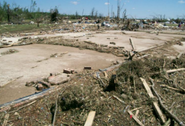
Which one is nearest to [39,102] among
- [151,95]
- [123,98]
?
[123,98]

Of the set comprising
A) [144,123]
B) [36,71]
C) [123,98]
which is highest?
[36,71]

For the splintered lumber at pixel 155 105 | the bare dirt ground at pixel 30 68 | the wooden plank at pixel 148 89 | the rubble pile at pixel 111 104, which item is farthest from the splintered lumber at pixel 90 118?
the bare dirt ground at pixel 30 68

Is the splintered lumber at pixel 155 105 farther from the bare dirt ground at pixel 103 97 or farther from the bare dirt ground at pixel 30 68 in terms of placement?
the bare dirt ground at pixel 30 68

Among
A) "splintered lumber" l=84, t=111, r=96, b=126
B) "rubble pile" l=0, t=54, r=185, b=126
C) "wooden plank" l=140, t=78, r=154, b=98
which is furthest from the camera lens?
"wooden plank" l=140, t=78, r=154, b=98

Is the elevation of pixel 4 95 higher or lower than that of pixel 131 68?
lower

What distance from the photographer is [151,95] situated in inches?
112

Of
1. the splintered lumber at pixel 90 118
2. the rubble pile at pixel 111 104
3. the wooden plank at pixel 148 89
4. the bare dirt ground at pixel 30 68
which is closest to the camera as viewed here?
the splintered lumber at pixel 90 118

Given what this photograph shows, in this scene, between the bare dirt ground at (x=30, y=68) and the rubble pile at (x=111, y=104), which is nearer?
the rubble pile at (x=111, y=104)

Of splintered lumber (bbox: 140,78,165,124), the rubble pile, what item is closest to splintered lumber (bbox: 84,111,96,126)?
the rubble pile

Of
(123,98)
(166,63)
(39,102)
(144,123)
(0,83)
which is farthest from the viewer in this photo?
(166,63)

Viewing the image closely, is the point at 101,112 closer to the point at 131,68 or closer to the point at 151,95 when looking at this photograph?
the point at 151,95

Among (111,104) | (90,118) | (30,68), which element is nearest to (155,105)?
(111,104)

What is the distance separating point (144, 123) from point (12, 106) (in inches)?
83.7

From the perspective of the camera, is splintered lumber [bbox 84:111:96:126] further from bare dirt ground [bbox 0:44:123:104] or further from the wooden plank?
bare dirt ground [bbox 0:44:123:104]
